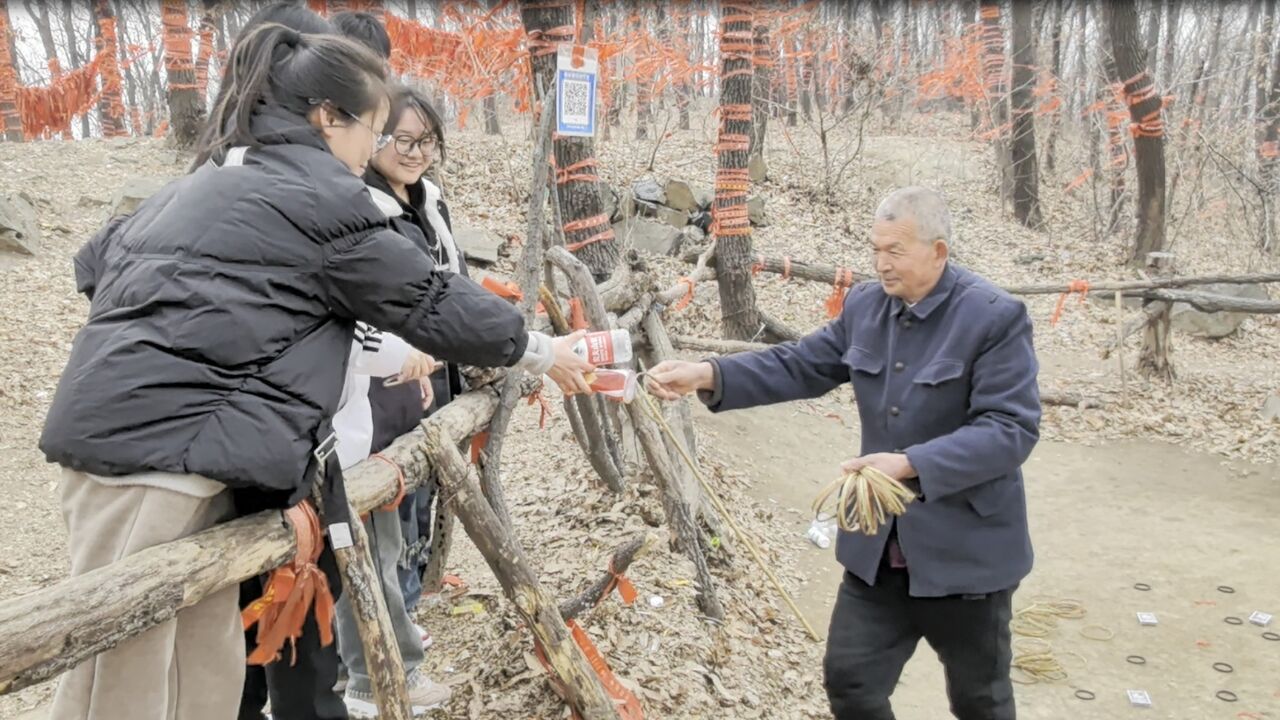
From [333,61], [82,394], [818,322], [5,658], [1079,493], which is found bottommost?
[1079,493]

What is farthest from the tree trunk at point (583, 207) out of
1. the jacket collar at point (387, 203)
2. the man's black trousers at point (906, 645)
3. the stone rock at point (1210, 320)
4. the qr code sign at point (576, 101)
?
the stone rock at point (1210, 320)

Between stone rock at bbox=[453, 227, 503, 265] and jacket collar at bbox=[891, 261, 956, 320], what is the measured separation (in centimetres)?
744

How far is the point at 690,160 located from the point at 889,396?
1254 cm

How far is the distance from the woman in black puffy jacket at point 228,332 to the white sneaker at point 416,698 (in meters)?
1.12

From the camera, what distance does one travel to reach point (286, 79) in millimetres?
2133

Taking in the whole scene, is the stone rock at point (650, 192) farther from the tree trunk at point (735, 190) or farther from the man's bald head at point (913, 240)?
the man's bald head at point (913, 240)

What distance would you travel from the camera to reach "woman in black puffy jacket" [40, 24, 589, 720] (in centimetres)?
179

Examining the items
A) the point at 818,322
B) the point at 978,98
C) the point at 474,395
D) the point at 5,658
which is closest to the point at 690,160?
the point at 818,322

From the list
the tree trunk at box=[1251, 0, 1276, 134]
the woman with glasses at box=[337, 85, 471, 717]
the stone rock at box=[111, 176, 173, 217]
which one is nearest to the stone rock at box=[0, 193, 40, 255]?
the stone rock at box=[111, 176, 173, 217]

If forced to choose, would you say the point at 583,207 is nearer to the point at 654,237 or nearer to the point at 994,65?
the point at 654,237

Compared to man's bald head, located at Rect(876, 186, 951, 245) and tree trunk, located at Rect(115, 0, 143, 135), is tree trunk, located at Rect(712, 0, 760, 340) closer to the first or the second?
man's bald head, located at Rect(876, 186, 951, 245)

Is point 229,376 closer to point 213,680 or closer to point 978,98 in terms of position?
point 213,680

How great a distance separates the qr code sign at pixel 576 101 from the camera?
495 centimetres

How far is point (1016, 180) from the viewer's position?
15.8 m
